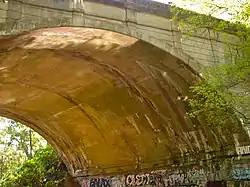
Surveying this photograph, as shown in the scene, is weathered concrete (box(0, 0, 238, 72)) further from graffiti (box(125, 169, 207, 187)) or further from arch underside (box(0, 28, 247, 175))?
graffiti (box(125, 169, 207, 187))

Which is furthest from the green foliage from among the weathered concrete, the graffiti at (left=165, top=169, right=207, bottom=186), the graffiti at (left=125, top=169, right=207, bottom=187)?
the weathered concrete

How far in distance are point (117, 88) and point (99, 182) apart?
5368 mm

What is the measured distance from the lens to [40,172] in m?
20.8

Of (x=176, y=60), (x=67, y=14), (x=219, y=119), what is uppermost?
(x=67, y=14)

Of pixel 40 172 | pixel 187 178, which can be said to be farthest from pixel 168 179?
pixel 40 172

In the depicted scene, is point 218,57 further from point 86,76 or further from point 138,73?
point 86,76

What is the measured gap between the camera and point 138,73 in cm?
1245

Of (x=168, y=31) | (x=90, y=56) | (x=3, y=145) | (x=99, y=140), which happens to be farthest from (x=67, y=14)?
(x=3, y=145)

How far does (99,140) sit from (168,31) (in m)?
6.69

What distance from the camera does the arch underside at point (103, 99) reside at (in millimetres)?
10922

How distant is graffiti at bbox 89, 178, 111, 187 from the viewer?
1666 cm

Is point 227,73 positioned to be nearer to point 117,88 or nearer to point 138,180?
point 117,88

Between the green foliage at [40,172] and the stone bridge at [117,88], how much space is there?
3.19 metres

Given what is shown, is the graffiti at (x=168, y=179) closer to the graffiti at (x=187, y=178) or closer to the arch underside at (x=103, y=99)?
the graffiti at (x=187, y=178)
